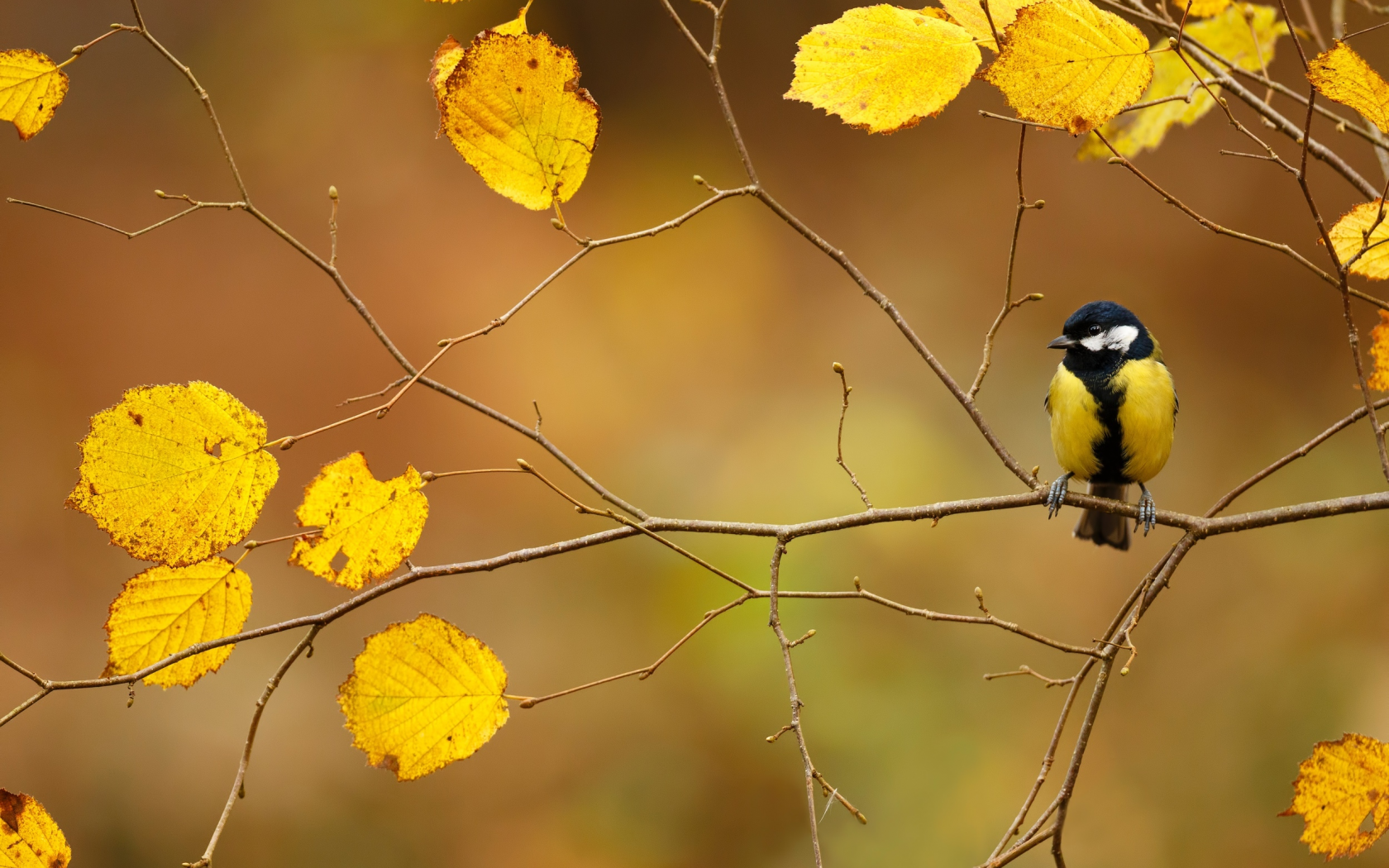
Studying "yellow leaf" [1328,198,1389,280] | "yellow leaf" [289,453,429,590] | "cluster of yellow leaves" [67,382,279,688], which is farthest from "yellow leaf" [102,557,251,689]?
"yellow leaf" [1328,198,1389,280]

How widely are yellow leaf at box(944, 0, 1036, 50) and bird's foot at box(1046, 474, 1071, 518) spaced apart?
19.7 inches

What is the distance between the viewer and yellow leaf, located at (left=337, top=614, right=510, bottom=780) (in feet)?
3.06

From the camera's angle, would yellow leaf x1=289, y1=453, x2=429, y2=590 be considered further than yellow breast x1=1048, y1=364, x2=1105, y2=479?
No

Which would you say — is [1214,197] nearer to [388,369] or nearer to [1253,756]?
[1253,756]

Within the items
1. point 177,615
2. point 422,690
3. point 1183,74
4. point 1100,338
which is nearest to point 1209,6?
point 1183,74

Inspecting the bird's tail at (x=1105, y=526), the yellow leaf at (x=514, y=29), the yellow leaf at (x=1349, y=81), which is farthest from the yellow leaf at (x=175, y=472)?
the bird's tail at (x=1105, y=526)

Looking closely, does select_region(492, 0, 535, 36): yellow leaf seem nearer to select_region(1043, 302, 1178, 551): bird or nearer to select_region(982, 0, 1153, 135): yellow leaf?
select_region(982, 0, 1153, 135): yellow leaf

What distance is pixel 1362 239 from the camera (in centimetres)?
100

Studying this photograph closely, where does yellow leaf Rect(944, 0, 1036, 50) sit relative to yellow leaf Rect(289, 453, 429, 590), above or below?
above

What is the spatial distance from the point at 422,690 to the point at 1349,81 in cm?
106

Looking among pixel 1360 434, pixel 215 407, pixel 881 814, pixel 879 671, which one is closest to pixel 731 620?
pixel 879 671

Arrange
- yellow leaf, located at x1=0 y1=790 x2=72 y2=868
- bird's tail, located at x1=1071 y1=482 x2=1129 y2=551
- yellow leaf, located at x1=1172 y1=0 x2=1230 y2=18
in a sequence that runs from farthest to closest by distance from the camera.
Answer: bird's tail, located at x1=1071 y1=482 x2=1129 y2=551 < yellow leaf, located at x1=1172 y1=0 x2=1230 y2=18 < yellow leaf, located at x1=0 y1=790 x2=72 y2=868

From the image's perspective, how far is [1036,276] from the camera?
503 centimetres

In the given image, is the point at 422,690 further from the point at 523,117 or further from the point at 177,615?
the point at 523,117
